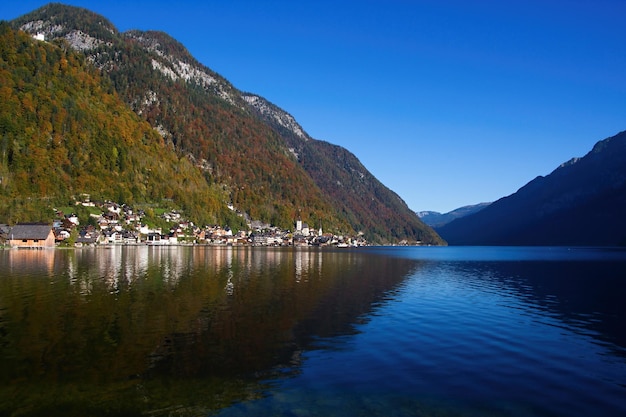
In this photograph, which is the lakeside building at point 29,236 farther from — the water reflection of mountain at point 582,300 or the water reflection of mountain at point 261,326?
the water reflection of mountain at point 582,300

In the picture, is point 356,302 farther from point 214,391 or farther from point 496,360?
point 214,391

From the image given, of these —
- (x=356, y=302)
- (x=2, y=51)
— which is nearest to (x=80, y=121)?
(x=2, y=51)

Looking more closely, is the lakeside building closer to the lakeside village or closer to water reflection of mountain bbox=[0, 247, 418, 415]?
the lakeside village

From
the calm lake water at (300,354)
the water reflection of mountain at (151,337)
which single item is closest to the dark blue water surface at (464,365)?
the calm lake water at (300,354)

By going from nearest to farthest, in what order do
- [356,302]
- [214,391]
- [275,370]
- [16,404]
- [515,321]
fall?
1. [16,404]
2. [214,391]
3. [275,370]
4. [515,321]
5. [356,302]

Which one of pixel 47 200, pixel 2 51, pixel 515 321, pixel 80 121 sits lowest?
pixel 515 321

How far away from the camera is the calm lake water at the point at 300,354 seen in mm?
16328

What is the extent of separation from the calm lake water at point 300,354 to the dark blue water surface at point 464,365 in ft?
0.31

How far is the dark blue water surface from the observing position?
16344 millimetres

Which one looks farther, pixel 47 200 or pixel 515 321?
pixel 47 200

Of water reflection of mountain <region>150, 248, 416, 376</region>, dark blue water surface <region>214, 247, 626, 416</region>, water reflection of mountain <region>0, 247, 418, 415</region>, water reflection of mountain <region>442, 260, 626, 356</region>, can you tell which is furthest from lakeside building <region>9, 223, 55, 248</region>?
dark blue water surface <region>214, 247, 626, 416</region>

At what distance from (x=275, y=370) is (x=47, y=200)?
541 feet

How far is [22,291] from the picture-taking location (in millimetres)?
41344

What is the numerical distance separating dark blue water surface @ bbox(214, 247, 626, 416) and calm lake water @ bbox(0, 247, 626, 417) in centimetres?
9
